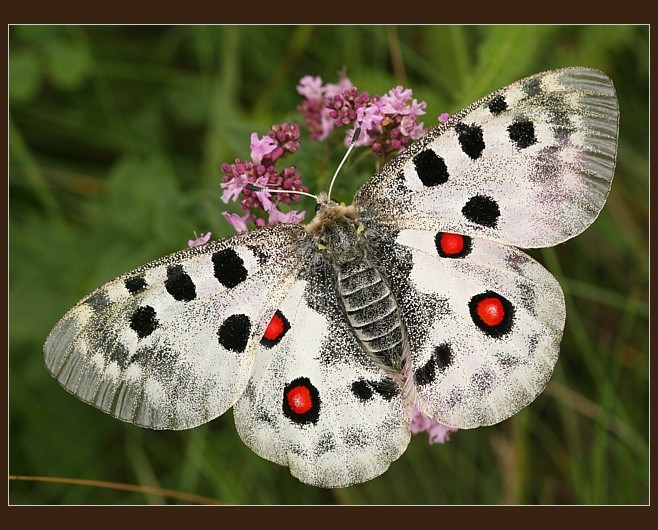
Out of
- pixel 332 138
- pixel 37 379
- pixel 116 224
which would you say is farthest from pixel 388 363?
pixel 37 379

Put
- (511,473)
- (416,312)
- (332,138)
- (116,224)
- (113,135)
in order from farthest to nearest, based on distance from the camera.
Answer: (113,135) < (511,473) < (116,224) < (332,138) < (416,312)

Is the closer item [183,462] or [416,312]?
[416,312]

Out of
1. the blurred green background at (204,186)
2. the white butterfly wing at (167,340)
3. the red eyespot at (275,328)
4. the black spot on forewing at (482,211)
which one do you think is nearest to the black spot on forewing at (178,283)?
the white butterfly wing at (167,340)

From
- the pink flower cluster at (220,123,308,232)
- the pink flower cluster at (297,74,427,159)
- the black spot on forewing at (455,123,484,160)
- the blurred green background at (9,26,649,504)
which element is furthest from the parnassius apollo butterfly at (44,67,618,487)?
the blurred green background at (9,26,649,504)

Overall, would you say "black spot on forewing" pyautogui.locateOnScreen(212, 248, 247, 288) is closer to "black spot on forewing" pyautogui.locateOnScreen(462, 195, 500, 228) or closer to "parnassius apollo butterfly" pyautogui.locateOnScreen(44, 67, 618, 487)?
"parnassius apollo butterfly" pyautogui.locateOnScreen(44, 67, 618, 487)

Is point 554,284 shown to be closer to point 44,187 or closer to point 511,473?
point 511,473

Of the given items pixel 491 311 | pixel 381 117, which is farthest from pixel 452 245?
pixel 381 117

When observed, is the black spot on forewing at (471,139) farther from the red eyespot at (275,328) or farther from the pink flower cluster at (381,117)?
the red eyespot at (275,328)
